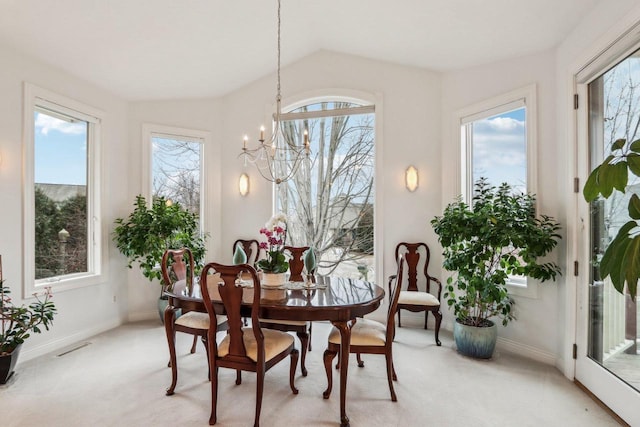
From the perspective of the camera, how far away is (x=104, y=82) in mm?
3840

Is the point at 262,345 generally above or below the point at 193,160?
below

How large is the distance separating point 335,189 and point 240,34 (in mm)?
2092

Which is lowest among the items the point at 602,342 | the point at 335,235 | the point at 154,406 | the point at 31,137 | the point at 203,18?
the point at 154,406

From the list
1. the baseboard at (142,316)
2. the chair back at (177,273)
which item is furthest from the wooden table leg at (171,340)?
the baseboard at (142,316)

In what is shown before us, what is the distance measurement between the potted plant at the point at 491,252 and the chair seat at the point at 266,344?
177 cm

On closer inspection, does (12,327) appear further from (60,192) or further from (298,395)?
(298,395)

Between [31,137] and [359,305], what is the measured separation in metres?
3.28

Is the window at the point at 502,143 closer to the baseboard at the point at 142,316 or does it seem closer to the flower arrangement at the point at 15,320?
the baseboard at the point at 142,316

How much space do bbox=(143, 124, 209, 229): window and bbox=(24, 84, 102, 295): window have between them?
2.19 ft

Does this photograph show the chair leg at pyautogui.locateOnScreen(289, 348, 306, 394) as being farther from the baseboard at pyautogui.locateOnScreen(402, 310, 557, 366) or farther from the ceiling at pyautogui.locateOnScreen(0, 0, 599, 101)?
the ceiling at pyautogui.locateOnScreen(0, 0, 599, 101)

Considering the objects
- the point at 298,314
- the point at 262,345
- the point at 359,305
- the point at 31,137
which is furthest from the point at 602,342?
the point at 31,137

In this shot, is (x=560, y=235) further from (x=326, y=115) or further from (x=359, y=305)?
(x=326, y=115)

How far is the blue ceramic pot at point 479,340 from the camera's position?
3.18 metres

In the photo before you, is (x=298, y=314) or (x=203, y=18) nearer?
(x=298, y=314)
